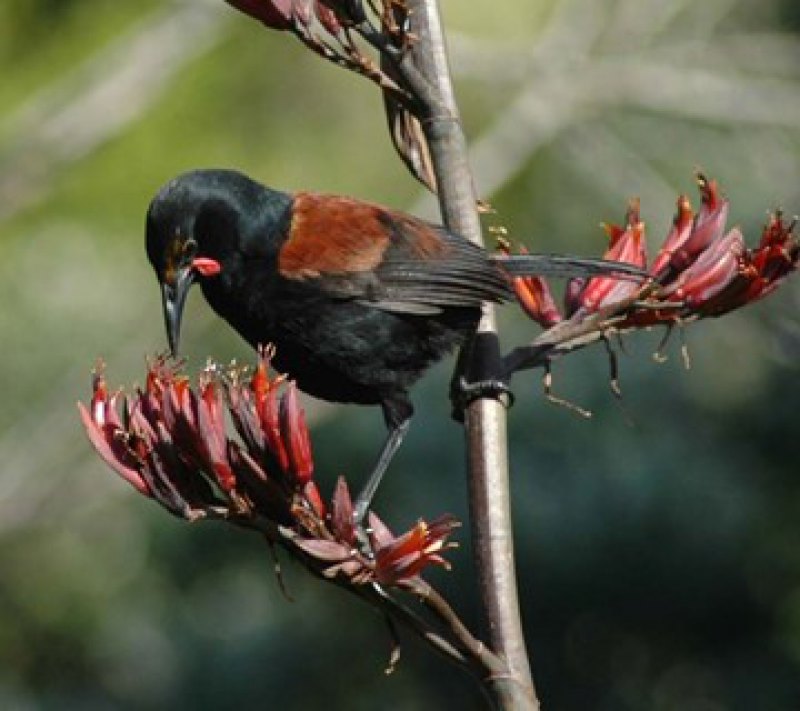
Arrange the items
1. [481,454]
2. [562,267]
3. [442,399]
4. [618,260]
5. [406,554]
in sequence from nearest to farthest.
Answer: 1. [406,554]
2. [481,454]
3. [618,260]
4. [562,267]
5. [442,399]

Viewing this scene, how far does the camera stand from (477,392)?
2510mm

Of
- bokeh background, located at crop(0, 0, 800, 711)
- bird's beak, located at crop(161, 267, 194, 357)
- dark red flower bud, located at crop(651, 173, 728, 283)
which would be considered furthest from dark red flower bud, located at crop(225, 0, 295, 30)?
bokeh background, located at crop(0, 0, 800, 711)

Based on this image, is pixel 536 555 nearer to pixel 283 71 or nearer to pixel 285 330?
pixel 285 330

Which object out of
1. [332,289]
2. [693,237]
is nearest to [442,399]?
[332,289]

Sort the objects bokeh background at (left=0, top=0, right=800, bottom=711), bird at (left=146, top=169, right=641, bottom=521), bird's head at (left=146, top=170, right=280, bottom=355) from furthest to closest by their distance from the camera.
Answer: bokeh background at (left=0, top=0, right=800, bottom=711)
bird at (left=146, top=169, right=641, bottom=521)
bird's head at (left=146, top=170, right=280, bottom=355)

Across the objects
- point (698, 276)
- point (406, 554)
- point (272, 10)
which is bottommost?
point (406, 554)

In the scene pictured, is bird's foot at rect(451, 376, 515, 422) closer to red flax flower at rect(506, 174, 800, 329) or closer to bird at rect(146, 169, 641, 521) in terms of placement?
red flax flower at rect(506, 174, 800, 329)

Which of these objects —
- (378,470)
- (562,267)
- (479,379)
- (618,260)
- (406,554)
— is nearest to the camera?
(406,554)

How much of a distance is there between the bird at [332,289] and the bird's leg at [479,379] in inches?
18.9

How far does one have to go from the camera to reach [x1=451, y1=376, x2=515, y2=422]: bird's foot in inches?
98.3

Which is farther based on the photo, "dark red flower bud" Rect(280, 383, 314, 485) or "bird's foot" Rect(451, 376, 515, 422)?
"bird's foot" Rect(451, 376, 515, 422)

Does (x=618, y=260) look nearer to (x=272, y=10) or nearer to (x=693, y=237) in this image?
(x=693, y=237)

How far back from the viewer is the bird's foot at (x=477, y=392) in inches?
98.3

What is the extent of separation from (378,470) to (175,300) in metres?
0.41
